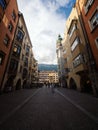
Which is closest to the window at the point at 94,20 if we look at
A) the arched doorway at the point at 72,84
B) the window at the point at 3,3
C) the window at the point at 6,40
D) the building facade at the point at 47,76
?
the window at the point at 3,3

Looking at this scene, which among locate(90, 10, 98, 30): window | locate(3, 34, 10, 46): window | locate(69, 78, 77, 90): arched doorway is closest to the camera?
locate(90, 10, 98, 30): window

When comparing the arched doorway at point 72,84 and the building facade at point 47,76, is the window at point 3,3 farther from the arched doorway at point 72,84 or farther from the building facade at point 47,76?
the building facade at point 47,76

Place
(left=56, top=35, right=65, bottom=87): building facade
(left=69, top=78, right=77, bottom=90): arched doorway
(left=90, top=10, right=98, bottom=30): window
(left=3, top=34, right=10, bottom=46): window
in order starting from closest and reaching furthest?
(left=90, top=10, right=98, bottom=30): window, (left=3, top=34, right=10, bottom=46): window, (left=69, top=78, right=77, bottom=90): arched doorway, (left=56, top=35, right=65, bottom=87): building facade

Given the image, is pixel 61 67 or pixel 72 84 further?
pixel 61 67

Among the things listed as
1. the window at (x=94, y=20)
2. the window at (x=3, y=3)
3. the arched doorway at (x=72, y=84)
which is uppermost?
the window at (x=3, y=3)

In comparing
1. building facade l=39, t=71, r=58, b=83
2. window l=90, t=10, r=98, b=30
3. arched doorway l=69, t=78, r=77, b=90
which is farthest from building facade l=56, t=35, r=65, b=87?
building facade l=39, t=71, r=58, b=83

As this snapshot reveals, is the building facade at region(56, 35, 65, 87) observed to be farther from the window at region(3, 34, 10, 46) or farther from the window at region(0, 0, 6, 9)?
the window at region(0, 0, 6, 9)

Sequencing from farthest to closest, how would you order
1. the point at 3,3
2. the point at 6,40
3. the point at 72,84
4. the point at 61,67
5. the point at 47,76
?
the point at 47,76
the point at 61,67
the point at 72,84
the point at 6,40
the point at 3,3

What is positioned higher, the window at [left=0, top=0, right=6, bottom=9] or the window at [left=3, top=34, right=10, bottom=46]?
the window at [left=0, top=0, right=6, bottom=9]

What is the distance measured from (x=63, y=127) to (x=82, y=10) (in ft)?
60.3

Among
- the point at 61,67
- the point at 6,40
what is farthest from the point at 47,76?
the point at 6,40

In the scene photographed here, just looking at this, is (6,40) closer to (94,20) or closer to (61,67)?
(94,20)

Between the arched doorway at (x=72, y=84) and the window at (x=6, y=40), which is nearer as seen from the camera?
the window at (x=6, y=40)

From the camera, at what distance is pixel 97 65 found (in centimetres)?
1241
